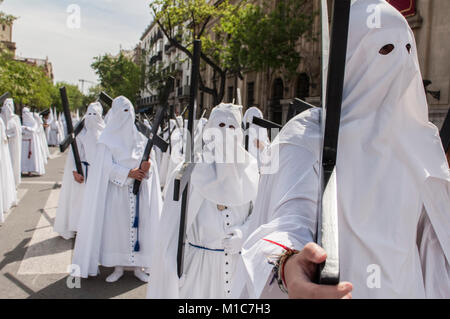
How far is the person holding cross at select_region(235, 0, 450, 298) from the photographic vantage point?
1.44m

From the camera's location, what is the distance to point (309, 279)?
0.97 meters

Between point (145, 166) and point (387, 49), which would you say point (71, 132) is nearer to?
point (145, 166)

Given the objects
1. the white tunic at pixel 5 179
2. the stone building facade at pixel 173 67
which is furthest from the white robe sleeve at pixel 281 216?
the stone building facade at pixel 173 67

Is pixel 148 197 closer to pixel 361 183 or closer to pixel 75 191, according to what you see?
pixel 75 191

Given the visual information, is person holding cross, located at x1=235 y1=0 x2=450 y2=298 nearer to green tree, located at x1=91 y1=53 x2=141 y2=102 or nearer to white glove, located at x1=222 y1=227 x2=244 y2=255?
white glove, located at x1=222 y1=227 x2=244 y2=255

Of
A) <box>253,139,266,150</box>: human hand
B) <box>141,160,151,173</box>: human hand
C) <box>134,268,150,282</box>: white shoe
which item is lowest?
<box>134,268,150,282</box>: white shoe

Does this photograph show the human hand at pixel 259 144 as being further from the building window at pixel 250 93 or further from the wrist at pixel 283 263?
the building window at pixel 250 93

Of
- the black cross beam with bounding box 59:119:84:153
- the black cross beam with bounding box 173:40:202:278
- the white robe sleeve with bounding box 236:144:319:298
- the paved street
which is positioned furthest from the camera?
the black cross beam with bounding box 59:119:84:153

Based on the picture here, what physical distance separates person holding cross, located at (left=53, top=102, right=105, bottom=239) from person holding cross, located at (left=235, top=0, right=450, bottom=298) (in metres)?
5.94

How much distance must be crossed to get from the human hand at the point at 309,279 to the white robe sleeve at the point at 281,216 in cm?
22

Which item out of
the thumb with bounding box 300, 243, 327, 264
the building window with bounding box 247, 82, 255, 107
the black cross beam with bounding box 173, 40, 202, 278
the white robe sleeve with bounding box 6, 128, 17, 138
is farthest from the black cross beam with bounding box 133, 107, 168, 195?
the building window with bounding box 247, 82, 255, 107

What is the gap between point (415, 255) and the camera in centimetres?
153
